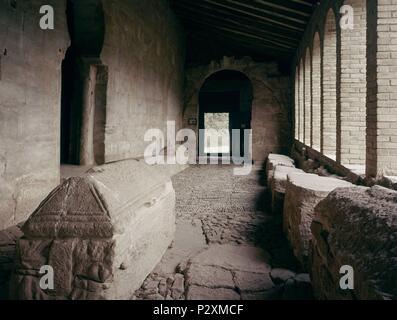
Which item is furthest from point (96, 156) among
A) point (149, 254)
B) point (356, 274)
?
point (356, 274)

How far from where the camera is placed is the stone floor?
2232mm

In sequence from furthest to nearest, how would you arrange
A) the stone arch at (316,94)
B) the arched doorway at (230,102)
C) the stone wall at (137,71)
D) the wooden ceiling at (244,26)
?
1. the arched doorway at (230,102)
2. the wooden ceiling at (244,26)
3. the stone arch at (316,94)
4. the stone wall at (137,71)

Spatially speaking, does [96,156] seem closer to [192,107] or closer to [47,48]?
[47,48]

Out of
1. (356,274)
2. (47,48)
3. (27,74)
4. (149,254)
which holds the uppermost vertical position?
→ (47,48)

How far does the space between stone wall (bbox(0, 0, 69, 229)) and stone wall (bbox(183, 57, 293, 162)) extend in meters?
7.76

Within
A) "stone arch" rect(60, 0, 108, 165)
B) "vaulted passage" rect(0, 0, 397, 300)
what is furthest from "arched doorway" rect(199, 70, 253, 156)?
"stone arch" rect(60, 0, 108, 165)

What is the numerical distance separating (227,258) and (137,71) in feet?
17.0

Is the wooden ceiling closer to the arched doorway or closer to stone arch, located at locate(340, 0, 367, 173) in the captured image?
stone arch, located at locate(340, 0, 367, 173)

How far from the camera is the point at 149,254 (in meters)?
2.45

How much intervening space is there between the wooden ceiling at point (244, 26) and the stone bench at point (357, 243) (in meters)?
5.41

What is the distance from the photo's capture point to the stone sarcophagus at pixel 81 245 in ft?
5.75

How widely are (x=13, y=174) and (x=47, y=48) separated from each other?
164cm

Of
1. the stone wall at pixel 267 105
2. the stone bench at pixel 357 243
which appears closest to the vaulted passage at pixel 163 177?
the stone bench at pixel 357 243

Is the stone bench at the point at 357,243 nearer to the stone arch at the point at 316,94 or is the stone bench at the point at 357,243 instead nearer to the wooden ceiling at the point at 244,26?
the stone arch at the point at 316,94
